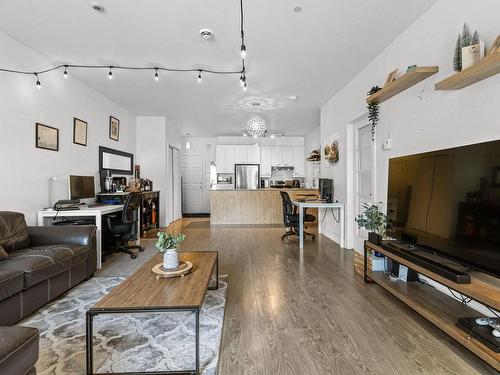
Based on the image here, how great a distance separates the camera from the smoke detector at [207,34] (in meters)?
2.83

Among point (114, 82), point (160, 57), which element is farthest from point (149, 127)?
point (160, 57)

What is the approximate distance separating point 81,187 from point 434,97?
4.67m

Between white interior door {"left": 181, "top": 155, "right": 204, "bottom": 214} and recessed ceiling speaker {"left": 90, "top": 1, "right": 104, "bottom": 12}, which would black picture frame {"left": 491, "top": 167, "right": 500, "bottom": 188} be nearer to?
recessed ceiling speaker {"left": 90, "top": 1, "right": 104, "bottom": 12}

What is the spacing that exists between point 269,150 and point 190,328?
7267 mm

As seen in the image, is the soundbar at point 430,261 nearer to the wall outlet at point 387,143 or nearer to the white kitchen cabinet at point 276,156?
the wall outlet at point 387,143

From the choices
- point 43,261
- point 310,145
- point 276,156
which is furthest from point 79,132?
point 310,145

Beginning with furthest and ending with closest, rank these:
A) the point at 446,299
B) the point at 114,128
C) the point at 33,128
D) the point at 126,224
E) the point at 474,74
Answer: the point at 114,128 → the point at 126,224 → the point at 33,128 → the point at 446,299 → the point at 474,74

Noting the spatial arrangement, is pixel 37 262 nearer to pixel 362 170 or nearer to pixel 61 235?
pixel 61 235

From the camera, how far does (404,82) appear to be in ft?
8.43

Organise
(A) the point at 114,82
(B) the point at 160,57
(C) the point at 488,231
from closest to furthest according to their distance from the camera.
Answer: (C) the point at 488,231
(B) the point at 160,57
(A) the point at 114,82

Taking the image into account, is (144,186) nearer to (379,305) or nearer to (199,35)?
(199,35)

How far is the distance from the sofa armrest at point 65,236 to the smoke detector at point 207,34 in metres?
2.48

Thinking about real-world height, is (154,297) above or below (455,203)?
below

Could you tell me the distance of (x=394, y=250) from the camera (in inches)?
92.7
